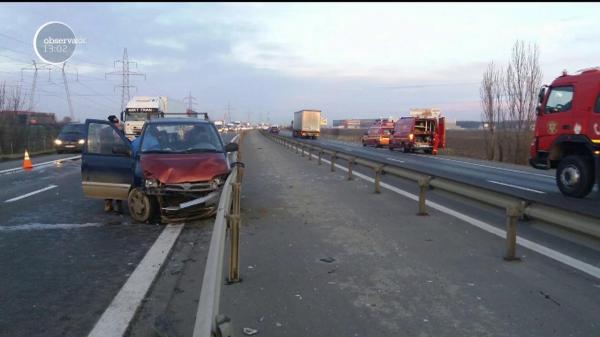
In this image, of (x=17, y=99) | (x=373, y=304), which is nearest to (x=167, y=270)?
(x=373, y=304)

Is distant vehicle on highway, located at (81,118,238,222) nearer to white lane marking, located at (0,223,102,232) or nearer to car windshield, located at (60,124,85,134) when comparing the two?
white lane marking, located at (0,223,102,232)

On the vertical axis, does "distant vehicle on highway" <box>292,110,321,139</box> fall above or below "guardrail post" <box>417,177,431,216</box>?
above

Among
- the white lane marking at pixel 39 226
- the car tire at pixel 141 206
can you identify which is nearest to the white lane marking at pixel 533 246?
the car tire at pixel 141 206

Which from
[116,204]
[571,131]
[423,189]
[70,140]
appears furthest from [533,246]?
[70,140]

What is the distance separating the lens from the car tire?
28.8ft

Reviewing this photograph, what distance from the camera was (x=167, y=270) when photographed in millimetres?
6051

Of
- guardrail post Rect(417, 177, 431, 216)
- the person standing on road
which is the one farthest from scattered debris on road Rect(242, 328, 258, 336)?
the person standing on road

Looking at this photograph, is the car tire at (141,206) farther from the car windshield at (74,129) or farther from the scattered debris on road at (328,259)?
the car windshield at (74,129)

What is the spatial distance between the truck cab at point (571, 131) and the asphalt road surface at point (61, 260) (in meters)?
9.52

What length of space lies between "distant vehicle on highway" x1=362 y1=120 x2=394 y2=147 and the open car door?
34149mm

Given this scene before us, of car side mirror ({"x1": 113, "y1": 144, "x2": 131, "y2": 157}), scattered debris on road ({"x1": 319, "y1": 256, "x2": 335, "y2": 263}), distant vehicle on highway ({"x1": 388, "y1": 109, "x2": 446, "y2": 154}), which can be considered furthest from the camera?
distant vehicle on highway ({"x1": 388, "y1": 109, "x2": 446, "y2": 154})

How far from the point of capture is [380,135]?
43.8m

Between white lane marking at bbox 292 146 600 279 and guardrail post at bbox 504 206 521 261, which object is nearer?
→ white lane marking at bbox 292 146 600 279

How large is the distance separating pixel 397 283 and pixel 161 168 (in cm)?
479
